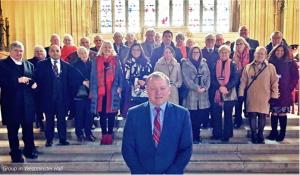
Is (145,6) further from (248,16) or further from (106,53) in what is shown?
(106,53)

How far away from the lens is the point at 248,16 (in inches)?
480

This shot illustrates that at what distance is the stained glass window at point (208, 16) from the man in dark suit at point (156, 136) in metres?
10.8

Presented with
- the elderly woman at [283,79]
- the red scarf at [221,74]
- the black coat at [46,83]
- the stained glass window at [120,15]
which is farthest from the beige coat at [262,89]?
the stained glass window at [120,15]

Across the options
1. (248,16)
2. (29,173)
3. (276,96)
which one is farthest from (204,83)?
(248,16)

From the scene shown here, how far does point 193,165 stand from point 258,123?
3.74 ft

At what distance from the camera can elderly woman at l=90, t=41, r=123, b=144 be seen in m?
5.57

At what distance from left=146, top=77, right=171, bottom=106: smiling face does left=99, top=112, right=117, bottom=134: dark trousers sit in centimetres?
272

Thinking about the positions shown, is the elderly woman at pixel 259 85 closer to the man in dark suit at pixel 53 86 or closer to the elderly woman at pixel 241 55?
the elderly woman at pixel 241 55

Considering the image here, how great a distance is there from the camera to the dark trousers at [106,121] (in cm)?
561

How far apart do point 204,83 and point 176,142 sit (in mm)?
2690

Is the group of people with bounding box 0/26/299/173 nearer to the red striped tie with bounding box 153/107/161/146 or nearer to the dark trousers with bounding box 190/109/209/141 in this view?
the dark trousers with bounding box 190/109/209/141

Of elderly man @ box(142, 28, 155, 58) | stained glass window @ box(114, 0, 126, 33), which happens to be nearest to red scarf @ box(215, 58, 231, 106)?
elderly man @ box(142, 28, 155, 58)

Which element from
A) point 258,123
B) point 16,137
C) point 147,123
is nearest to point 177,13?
point 258,123

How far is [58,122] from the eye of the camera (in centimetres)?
558
